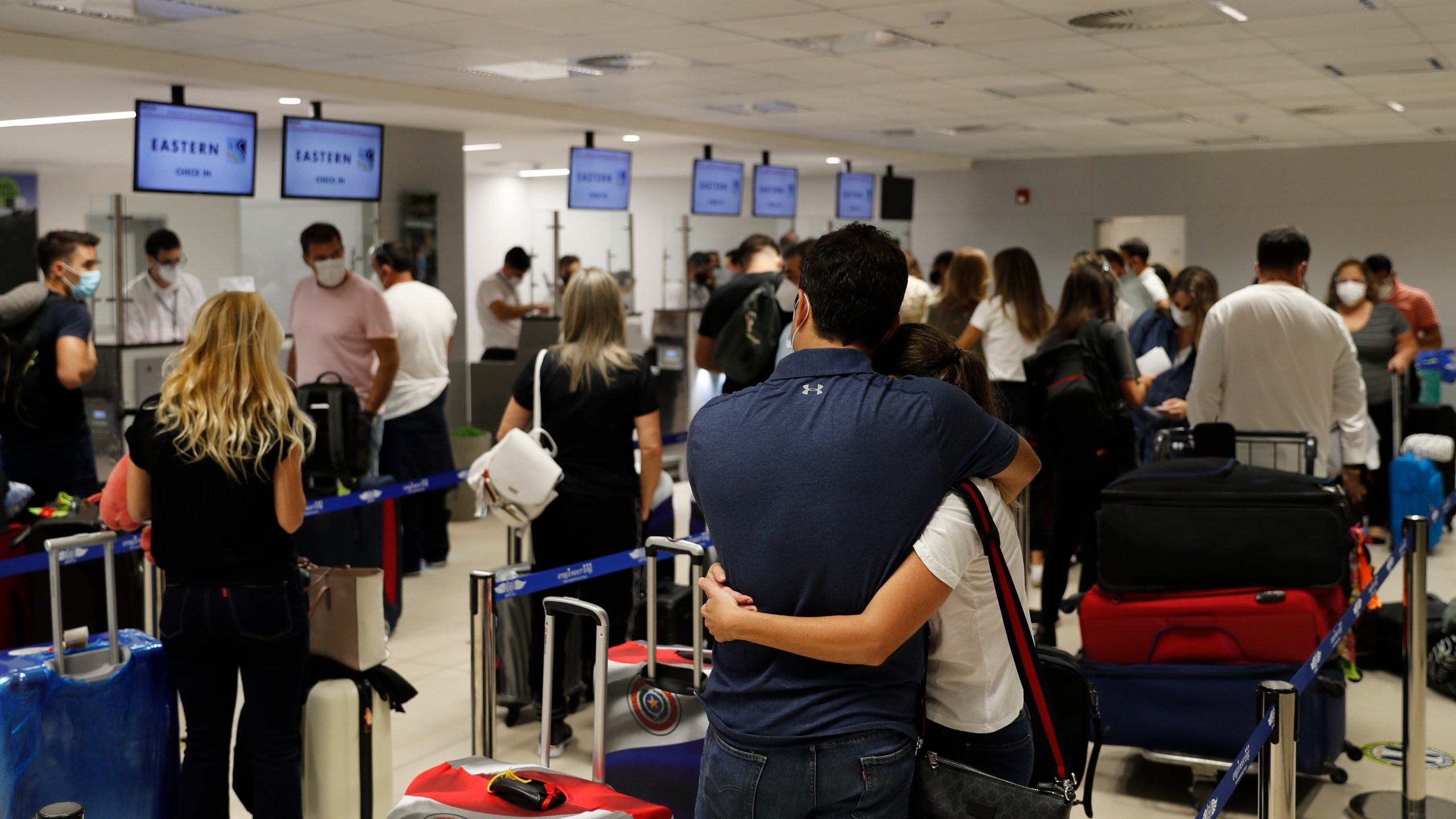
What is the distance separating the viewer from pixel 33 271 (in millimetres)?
15422

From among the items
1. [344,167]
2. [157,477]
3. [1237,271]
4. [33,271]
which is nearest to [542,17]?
[344,167]

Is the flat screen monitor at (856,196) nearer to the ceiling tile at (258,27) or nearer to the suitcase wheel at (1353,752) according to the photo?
the ceiling tile at (258,27)

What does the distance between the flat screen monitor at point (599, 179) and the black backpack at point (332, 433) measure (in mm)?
5394

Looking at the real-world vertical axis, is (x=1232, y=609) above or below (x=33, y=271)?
below

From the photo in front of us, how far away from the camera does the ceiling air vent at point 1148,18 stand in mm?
5867

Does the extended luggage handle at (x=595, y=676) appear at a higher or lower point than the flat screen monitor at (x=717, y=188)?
lower

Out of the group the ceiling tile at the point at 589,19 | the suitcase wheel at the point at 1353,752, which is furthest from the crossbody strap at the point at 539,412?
the suitcase wheel at the point at 1353,752

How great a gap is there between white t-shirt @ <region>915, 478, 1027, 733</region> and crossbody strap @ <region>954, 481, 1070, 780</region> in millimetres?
22

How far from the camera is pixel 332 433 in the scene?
5.14m

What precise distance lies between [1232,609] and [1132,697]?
361 millimetres

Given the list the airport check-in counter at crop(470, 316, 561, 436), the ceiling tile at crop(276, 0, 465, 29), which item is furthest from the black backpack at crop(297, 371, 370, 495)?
the airport check-in counter at crop(470, 316, 561, 436)

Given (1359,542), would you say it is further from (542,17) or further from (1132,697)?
(542,17)

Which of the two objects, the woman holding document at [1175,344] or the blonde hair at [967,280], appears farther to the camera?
the woman holding document at [1175,344]

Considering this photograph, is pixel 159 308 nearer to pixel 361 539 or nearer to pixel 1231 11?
pixel 361 539
